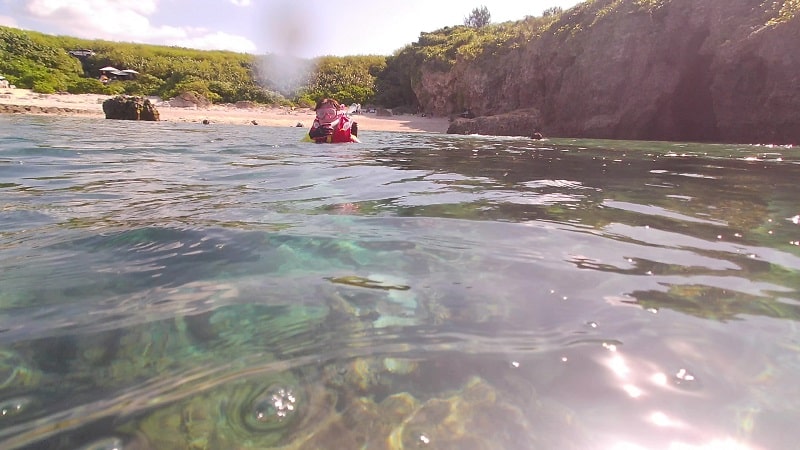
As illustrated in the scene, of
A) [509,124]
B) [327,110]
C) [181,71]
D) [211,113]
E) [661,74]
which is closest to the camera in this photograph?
[327,110]

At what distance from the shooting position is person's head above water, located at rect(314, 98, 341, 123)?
9.56m

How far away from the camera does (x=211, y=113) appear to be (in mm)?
21172

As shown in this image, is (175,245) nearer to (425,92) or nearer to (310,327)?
(310,327)

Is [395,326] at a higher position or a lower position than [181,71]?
lower

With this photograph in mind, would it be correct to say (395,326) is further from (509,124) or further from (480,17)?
(480,17)

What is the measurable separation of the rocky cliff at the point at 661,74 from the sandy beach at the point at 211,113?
3.46 m

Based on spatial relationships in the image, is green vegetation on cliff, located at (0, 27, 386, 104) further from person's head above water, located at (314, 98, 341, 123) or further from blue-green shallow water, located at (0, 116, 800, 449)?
blue-green shallow water, located at (0, 116, 800, 449)

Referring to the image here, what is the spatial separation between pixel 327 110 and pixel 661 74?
11.2m

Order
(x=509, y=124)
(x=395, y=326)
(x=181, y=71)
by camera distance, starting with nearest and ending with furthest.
Answer: (x=395, y=326)
(x=509, y=124)
(x=181, y=71)

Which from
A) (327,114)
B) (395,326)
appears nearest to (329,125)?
(327,114)

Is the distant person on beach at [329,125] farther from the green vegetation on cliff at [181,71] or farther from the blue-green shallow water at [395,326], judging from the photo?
the green vegetation on cliff at [181,71]

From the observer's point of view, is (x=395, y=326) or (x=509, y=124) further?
(x=509, y=124)

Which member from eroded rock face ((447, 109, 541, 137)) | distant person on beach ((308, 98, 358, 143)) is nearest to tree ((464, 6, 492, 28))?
eroded rock face ((447, 109, 541, 137))

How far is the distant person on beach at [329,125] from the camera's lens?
956 cm
